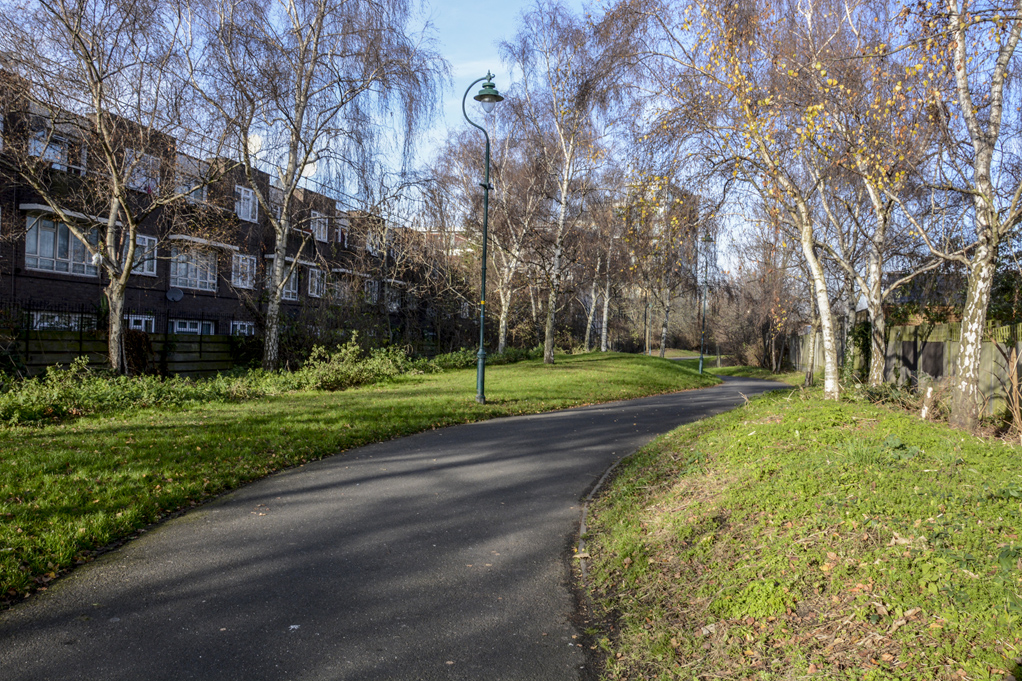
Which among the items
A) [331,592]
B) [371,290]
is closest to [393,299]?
[371,290]

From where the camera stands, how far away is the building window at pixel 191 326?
91.0ft

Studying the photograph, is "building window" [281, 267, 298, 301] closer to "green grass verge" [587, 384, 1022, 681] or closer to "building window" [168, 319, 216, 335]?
"building window" [168, 319, 216, 335]

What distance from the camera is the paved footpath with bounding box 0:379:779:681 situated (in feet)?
12.2

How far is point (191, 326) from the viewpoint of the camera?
28734 mm

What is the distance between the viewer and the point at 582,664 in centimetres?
381

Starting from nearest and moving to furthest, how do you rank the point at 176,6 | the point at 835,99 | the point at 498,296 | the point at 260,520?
the point at 260,520, the point at 835,99, the point at 176,6, the point at 498,296

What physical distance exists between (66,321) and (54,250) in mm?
7608

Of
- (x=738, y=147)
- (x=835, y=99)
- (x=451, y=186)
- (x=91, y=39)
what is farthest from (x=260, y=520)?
(x=451, y=186)

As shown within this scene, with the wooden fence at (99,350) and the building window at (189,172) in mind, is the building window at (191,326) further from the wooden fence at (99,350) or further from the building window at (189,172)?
the building window at (189,172)

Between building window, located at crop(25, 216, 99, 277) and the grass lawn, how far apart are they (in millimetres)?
14064

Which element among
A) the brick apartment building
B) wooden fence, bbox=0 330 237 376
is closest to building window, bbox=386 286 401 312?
the brick apartment building

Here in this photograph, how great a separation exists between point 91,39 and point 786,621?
56.2 feet

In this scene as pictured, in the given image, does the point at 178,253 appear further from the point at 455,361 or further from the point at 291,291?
the point at 291,291

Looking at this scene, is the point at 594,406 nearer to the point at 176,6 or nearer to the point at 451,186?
the point at 176,6
